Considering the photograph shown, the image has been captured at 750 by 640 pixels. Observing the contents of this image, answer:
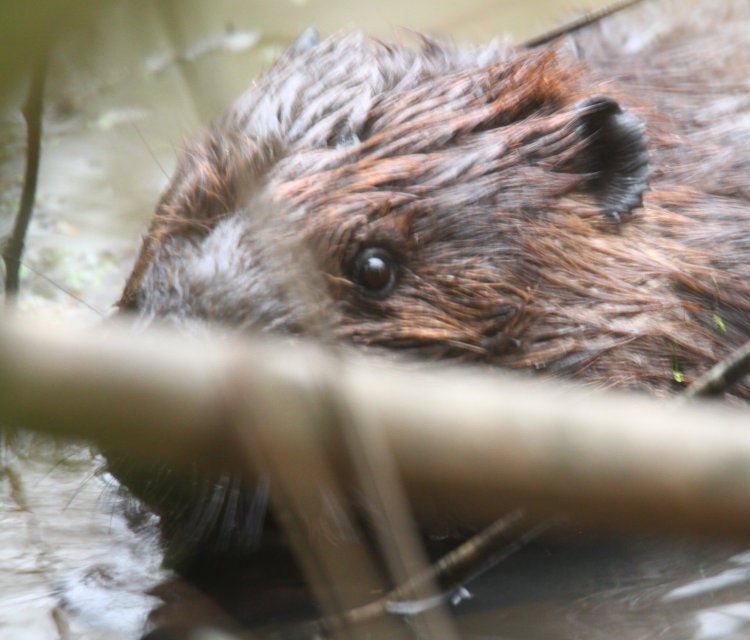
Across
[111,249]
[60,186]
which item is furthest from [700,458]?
[60,186]

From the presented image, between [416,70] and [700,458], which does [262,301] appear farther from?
[700,458]

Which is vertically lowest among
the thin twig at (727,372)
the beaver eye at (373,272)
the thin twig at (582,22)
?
the thin twig at (727,372)

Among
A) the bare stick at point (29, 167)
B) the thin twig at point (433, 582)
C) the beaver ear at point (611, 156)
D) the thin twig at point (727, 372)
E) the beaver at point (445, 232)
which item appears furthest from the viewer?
the beaver ear at point (611, 156)

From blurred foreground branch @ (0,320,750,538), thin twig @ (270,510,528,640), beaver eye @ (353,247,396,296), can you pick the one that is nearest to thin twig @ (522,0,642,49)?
beaver eye @ (353,247,396,296)

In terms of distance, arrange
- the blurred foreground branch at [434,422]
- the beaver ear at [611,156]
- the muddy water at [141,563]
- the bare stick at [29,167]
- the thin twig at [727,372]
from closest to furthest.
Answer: the blurred foreground branch at [434,422]
the thin twig at [727,372]
the muddy water at [141,563]
the bare stick at [29,167]
the beaver ear at [611,156]

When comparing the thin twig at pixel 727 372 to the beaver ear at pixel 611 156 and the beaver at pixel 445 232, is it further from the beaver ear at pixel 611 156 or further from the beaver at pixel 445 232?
the beaver ear at pixel 611 156

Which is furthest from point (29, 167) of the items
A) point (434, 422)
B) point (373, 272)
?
point (434, 422)

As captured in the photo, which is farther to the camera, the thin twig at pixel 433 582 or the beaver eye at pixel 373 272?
the beaver eye at pixel 373 272

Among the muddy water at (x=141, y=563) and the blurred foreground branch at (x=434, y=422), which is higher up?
the blurred foreground branch at (x=434, y=422)

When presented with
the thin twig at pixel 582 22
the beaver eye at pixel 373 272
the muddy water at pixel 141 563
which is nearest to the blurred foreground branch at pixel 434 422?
the muddy water at pixel 141 563

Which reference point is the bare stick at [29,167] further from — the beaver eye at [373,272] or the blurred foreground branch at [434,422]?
the blurred foreground branch at [434,422]
